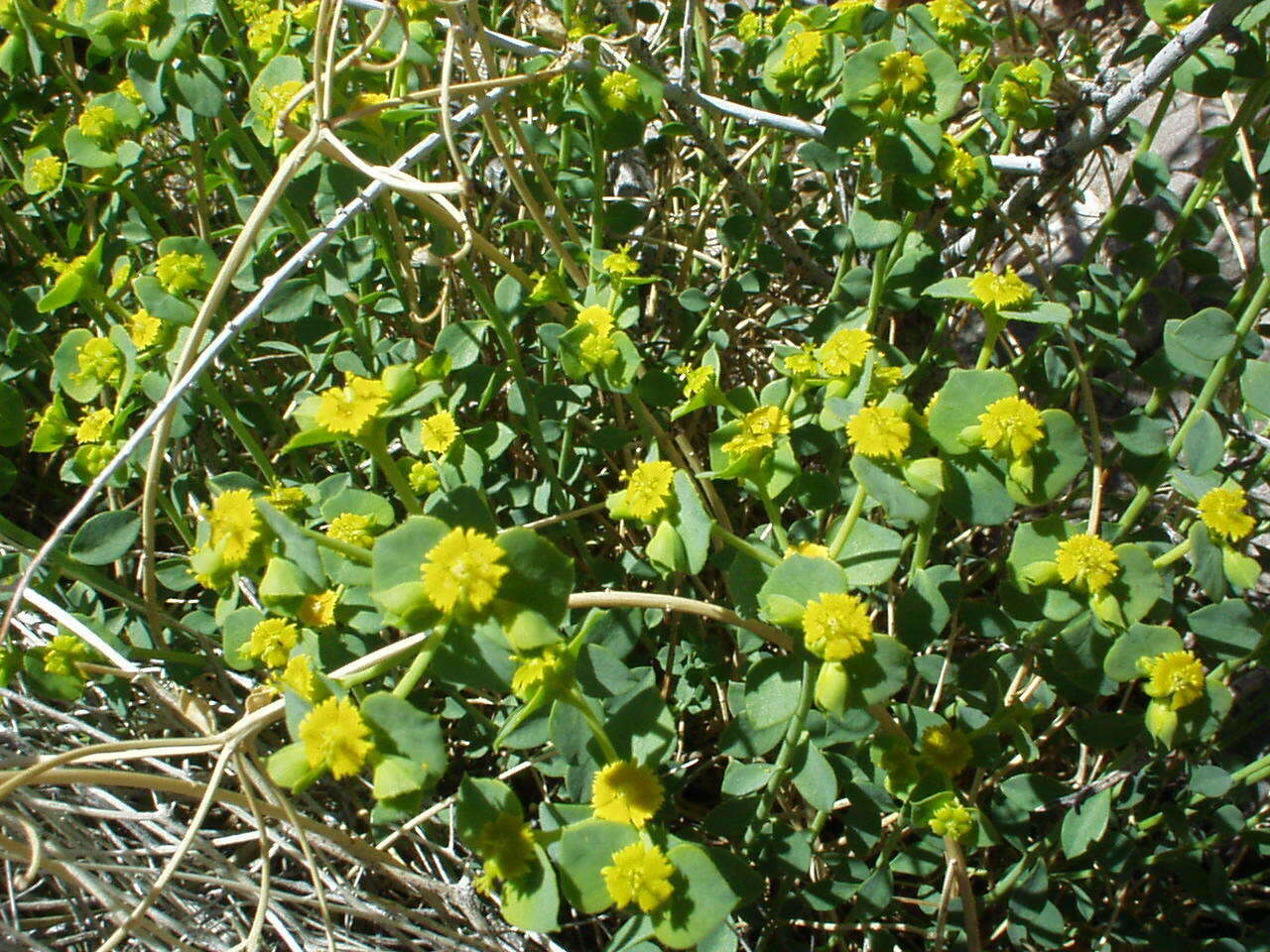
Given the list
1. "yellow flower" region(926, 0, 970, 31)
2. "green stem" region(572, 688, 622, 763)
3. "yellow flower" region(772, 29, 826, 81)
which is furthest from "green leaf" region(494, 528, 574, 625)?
"yellow flower" region(926, 0, 970, 31)

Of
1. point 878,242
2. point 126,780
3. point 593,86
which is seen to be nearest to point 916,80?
point 878,242

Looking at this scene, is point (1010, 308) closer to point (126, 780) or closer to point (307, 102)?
point (307, 102)

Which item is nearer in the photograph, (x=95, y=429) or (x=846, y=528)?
(x=846, y=528)

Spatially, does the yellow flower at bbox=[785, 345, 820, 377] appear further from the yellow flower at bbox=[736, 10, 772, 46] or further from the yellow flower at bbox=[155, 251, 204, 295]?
the yellow flower at bbox=[155, 251, 204, 295]

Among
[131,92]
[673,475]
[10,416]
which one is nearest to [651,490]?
[673,475]

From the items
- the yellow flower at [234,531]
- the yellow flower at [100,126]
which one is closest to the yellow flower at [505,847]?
the yellow flower at [234,531]

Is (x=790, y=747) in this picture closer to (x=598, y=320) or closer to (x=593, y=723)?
(x=593, y=723)
